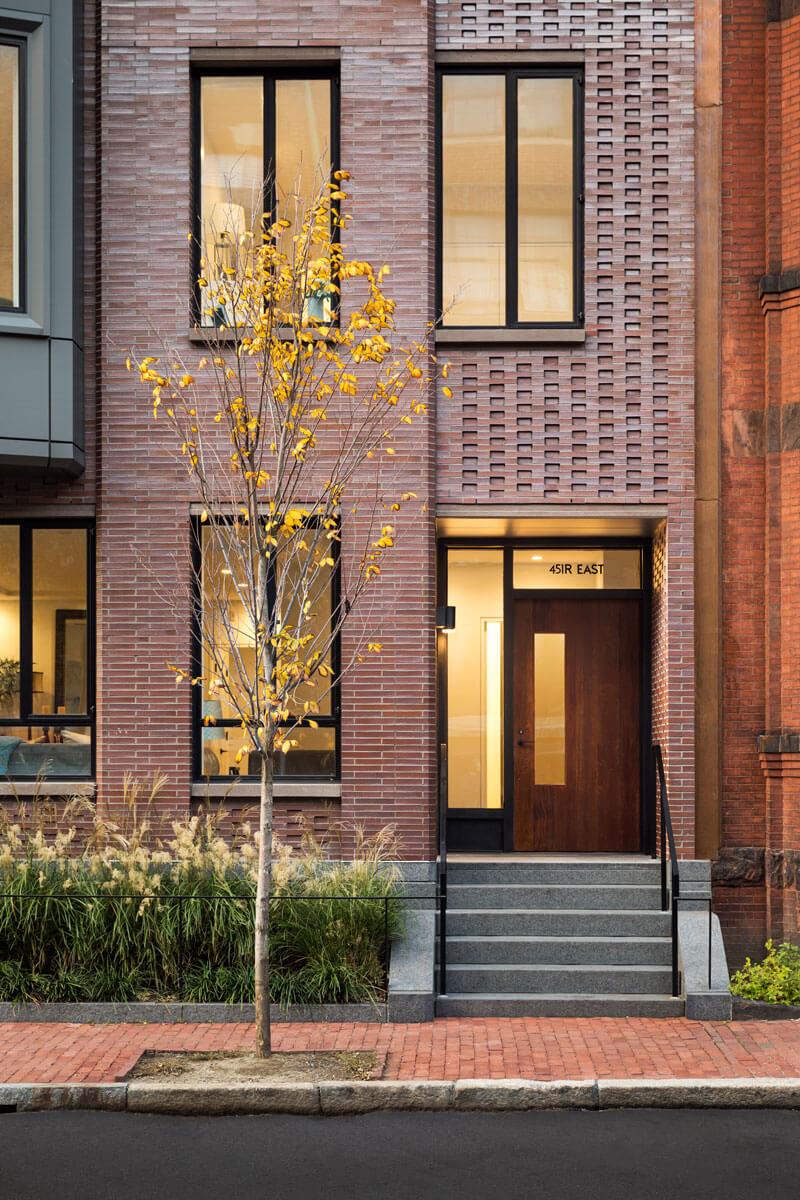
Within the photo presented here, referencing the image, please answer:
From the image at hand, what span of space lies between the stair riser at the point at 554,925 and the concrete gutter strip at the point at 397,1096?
9.62 feet

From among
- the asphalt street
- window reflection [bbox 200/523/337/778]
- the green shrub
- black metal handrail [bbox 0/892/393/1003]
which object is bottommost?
the asphalt street

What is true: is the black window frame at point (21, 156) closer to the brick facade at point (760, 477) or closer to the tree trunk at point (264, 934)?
the tree trunk at point (264, 934)

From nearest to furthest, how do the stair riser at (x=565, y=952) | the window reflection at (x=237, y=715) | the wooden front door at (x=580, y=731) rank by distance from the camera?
1. the stair riser at (x=565, y=952)
2. the window reflection at (x=237, y=715)
3. the wooden front door at (x=580, y=731)

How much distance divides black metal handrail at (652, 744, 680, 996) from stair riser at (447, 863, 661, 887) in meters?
0.31

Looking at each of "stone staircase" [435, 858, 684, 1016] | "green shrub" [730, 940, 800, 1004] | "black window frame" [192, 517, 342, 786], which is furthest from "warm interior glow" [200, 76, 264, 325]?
"green shrub" [730, 940, 800, 1004]

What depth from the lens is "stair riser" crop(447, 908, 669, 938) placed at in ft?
36.7

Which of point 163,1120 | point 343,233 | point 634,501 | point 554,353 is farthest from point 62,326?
point 163,1120

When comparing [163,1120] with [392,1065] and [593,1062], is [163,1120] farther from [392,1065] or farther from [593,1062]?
[593,1062]

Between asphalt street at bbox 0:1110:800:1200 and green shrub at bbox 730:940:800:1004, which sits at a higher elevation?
green shrub at bbox 730:940:800:1004

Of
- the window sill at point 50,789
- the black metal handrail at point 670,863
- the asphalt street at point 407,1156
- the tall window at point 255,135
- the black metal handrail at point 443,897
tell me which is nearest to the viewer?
the asphalt street at point 407,1156

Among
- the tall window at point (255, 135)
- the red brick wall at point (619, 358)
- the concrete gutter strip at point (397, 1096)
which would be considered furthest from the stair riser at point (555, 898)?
the tall window at point (255, 135)

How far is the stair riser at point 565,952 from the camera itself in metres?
10.9

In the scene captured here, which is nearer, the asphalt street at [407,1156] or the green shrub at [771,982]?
the asphalt street at [407,1156]

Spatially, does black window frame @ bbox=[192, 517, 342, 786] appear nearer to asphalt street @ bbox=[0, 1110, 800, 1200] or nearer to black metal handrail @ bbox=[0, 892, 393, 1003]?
black metal handrail @ bbox=[0, 892, 393, 1003]
